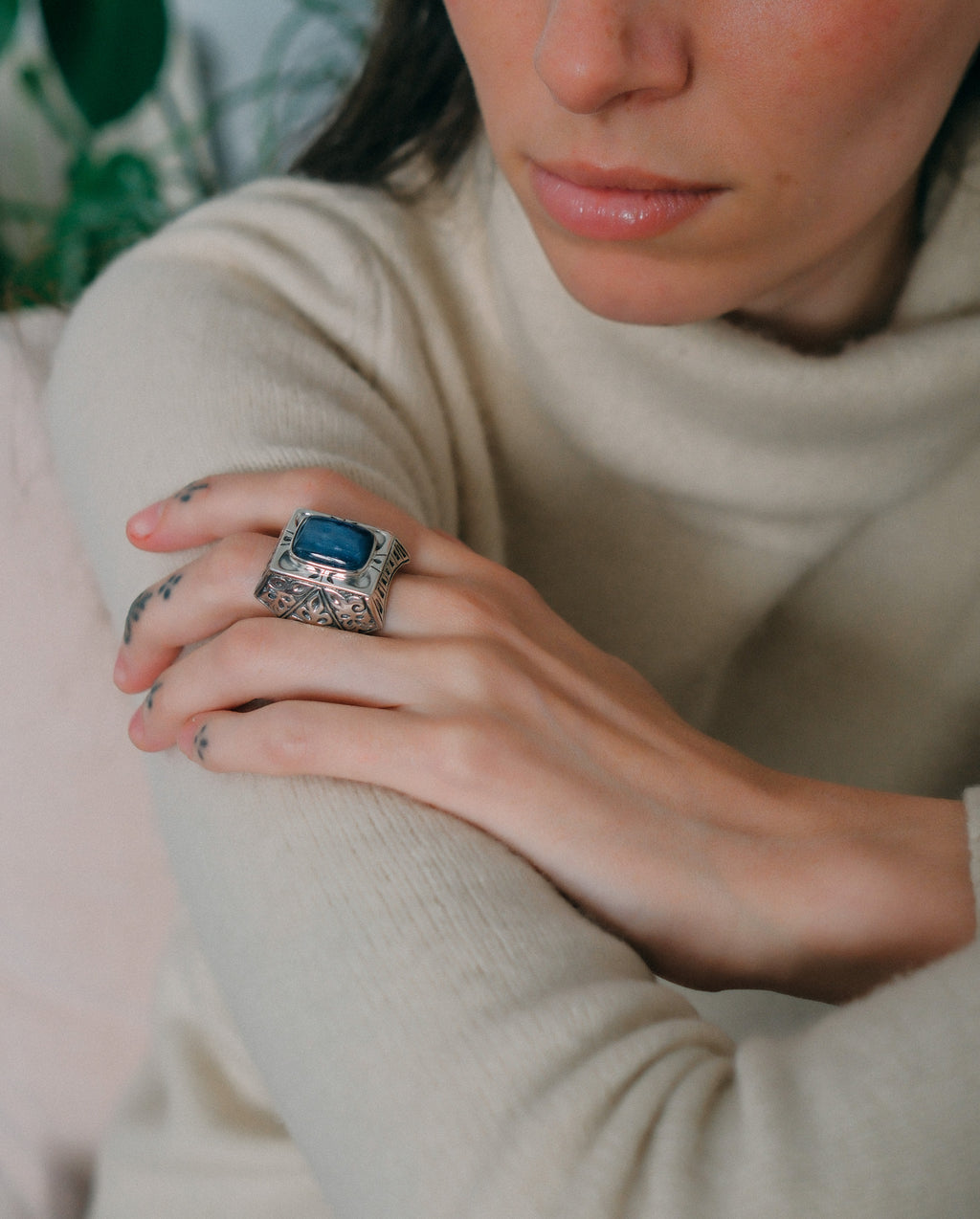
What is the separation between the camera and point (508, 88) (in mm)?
654

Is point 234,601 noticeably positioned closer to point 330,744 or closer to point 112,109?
point 330,744

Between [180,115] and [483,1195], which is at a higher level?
[180,115]

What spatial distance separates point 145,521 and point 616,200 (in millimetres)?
379

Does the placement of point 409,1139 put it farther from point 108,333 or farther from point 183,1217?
point 108,333

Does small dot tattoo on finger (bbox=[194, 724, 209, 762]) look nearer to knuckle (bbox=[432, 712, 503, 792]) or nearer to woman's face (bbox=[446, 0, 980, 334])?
knuckle (bbox=[432, 712, 503, 792])

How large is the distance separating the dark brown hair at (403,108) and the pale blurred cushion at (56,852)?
1.18 feet

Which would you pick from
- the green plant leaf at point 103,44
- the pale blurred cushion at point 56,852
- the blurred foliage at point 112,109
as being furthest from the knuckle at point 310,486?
the green plant leaf at point 103,44

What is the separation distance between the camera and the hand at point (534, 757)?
514 mm

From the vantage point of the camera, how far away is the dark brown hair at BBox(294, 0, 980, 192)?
92cm

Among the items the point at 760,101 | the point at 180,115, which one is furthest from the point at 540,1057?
the point at 180,115

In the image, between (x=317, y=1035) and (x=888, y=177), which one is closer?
(x=317, y=1035)

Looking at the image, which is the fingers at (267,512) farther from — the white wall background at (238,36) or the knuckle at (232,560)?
the white wall background at (238,36)

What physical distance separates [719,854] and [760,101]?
449 millimetres

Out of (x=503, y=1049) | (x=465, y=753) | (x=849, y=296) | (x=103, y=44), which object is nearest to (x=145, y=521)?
(x=465, y=753)
